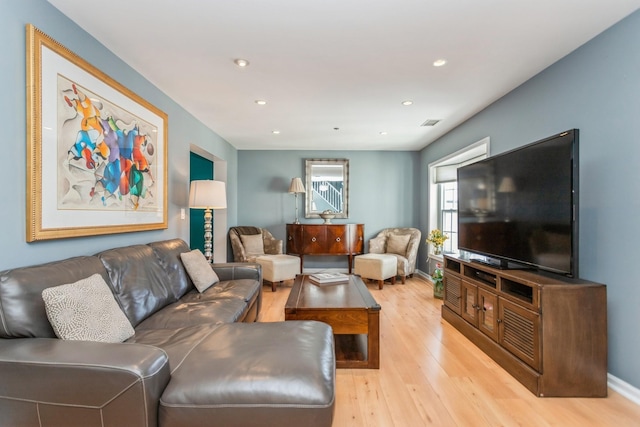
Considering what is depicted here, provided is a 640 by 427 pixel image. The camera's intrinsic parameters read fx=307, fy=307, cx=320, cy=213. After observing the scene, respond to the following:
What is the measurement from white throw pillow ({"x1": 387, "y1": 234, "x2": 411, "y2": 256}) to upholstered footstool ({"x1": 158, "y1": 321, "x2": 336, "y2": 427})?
4134mm

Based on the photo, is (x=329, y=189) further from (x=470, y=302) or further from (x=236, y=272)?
(x=470, y=302)

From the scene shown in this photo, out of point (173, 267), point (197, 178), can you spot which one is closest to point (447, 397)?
point (173, 267)

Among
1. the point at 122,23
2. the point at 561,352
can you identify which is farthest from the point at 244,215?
the point at 561,352

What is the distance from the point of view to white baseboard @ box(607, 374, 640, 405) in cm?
182

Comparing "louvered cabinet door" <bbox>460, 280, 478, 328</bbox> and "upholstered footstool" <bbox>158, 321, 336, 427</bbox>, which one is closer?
"upholstered footstool" <bbox>158, 321, 336, 427</bbox>

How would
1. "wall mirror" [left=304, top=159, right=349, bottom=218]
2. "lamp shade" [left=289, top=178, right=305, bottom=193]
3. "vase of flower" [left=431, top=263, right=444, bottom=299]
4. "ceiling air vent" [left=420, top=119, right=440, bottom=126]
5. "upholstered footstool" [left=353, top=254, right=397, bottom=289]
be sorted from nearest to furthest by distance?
"ceiling air vent" [left=420, top=119, right=440, bottom=126] < "vase of flower" [left=431, top=263, right=444, bottom=299] < "upholstered footstool" [left=353, top=254, right=397, bottom=289] < "lamp shade" [left=289, top=178, right=305, bottom=193] < "wall mirror" [left=304, top=159, right=349, bottom=218]

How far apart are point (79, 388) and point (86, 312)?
1.57 ft

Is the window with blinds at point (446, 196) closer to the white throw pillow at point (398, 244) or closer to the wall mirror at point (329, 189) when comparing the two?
the white throw pillow at point (398, 244)

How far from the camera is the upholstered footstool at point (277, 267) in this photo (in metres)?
4.50

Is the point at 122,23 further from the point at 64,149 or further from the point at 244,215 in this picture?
the point at 244,215

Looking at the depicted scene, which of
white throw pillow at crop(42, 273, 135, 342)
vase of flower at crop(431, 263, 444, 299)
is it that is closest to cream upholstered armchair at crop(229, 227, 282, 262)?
vase of flower at crop(431, 263, 444, 299)

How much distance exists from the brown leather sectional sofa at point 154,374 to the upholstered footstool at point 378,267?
10.2 feet

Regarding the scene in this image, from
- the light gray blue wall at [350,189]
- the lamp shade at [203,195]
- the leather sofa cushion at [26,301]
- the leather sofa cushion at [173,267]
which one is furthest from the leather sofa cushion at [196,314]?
the light gray blue wall at [350,189]

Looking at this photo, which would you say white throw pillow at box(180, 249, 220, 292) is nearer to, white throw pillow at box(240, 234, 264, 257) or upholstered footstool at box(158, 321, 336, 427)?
upholstered footstool at box(158, 321, 336, 427)
